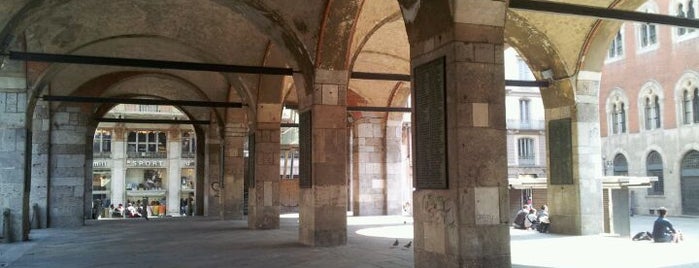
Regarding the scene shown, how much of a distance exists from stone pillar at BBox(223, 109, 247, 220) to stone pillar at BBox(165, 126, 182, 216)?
18679mm

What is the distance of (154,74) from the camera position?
2095 cm

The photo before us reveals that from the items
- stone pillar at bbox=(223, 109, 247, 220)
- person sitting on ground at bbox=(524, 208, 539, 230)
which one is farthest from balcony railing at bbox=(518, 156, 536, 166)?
person sitting on ground at bbox=(524, 208, 539, 230)

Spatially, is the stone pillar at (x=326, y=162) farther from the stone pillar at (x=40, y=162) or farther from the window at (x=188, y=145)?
the window at (x=188, y=145)

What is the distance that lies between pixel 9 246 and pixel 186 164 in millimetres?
26696

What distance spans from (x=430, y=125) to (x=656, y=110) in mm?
25029

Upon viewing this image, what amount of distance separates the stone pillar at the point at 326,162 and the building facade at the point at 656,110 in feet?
66.4

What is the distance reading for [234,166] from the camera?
20719mm

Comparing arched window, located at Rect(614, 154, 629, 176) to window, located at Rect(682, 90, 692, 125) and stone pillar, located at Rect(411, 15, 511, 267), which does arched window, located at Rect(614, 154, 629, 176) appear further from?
stone pillar, located at Rect(411, 15, 511, 267)

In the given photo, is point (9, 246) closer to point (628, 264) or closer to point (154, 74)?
point (154, 74)

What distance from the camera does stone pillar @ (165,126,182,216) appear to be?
38531mm

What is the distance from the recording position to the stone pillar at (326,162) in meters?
11.7

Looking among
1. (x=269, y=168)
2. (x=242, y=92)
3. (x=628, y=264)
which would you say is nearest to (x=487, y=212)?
(x=628, y=264)

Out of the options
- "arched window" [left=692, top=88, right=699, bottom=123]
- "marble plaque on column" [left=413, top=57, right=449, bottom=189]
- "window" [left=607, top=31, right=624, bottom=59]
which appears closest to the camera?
"marble plaque on column" [left=413, top=57, right=449, bottom=189]

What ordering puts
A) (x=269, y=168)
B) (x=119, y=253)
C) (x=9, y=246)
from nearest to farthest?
(x=119, y=253), (x=9, y=246), (x=269, y=168)
